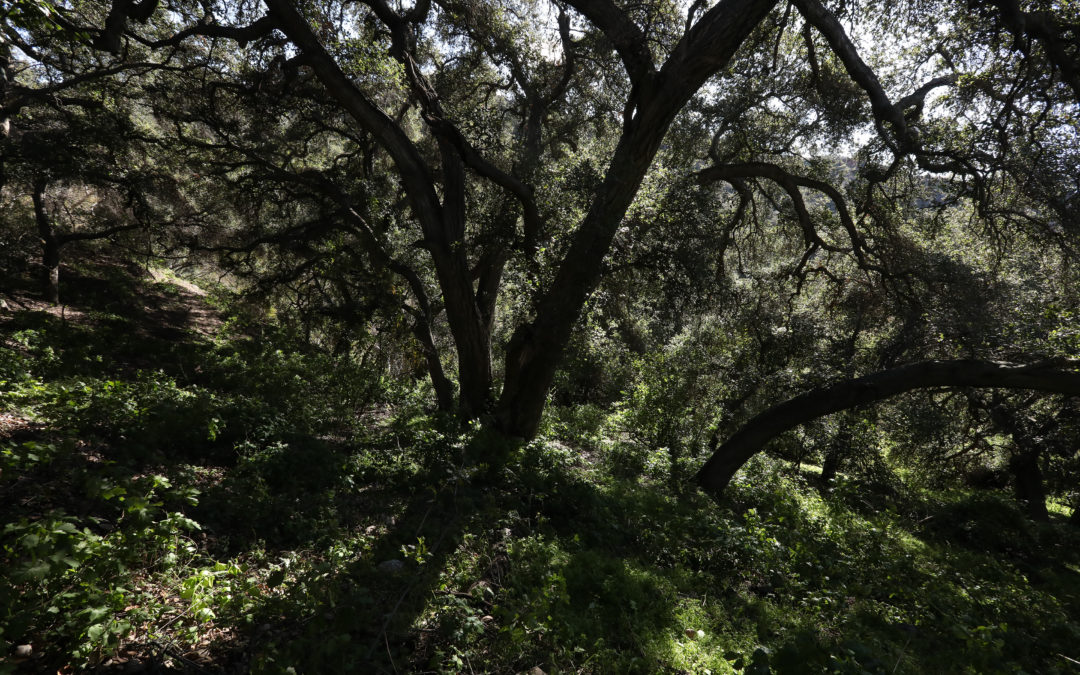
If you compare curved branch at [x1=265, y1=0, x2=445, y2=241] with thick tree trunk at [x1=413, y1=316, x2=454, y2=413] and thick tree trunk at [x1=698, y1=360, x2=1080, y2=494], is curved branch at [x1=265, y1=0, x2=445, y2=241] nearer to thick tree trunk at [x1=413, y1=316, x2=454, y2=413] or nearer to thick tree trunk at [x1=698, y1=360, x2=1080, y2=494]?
thick tree trunk at [x1=413, y1=316, x2=454, y2=413]

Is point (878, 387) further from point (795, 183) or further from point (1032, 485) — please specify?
point (1032, 485)

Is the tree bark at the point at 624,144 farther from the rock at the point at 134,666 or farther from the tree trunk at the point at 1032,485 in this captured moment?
the tree trunk at the point at 1032,485

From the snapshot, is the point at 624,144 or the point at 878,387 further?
the point at 878,387

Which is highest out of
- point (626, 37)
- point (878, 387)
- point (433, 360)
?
point (626, 37)

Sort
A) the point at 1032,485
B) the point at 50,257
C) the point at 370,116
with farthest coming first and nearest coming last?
the point at 1032,485
the point at 50,257
the point at 370,116

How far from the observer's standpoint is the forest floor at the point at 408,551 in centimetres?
278

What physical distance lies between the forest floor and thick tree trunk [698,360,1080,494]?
549mm

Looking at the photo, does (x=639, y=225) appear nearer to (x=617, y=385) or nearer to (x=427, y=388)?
(x=427, y=388)

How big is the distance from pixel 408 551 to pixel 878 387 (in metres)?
6.70

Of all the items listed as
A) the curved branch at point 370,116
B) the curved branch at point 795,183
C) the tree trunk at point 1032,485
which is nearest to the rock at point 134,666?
the curved branch at point 370,116

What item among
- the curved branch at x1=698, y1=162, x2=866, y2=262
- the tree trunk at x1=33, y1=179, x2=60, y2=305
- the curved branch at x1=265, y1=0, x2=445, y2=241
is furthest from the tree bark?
the tree trunk at x1=33, y1=179, x2=60, y2=305

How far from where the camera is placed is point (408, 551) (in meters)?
4.07

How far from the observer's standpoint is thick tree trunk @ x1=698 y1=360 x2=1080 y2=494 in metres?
5.72

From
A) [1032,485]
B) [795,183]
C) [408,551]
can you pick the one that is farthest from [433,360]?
[1032,485]
